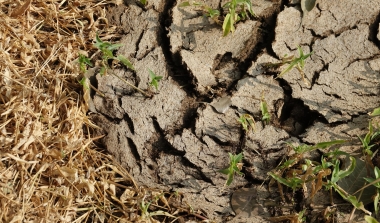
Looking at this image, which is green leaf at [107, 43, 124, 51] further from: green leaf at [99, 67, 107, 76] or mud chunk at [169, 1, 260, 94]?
mud chunk at [169, 1, 260, 94]

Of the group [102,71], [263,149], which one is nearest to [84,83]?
[102,71]

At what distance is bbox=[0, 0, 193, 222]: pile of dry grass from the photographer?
2049 mm

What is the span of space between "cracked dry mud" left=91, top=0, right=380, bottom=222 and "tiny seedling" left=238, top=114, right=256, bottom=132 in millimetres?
32

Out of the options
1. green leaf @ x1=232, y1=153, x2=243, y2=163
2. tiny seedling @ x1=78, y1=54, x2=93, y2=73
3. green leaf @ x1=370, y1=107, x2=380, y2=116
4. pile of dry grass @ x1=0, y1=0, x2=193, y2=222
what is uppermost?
green leaf @ x1=370, y1=107, x2=380, y2=116

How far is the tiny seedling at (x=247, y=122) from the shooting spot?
6.82 feet

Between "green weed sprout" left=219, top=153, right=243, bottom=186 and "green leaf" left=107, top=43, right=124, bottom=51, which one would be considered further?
"green leaf" left=107, top=43, right=124, bottom=51

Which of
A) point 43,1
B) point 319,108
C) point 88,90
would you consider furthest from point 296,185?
point 43,1

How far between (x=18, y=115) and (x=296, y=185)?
4.00ft

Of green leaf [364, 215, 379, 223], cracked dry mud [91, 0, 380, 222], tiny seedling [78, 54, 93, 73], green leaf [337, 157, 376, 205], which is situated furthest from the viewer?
tiny seedling [78, 54, 93, 73]

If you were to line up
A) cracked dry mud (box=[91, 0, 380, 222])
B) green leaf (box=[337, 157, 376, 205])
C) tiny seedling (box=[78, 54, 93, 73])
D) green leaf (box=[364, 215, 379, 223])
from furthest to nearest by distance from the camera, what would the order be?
tiny seedling (box=[78, 54, 93, 73]) → cracked dry mud (box=[91, 0, 380, 222]) → green leaf (box=[337, 157, 376, 205]) → green leaf (box=[364, 215, 379, 223])

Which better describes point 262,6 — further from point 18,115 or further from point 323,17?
point 18,115

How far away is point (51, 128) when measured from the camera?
216 cm

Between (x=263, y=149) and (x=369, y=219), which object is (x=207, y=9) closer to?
(x=263, y=149)

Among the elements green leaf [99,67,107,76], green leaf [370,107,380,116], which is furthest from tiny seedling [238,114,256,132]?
green leaf [99,67,107,76]
